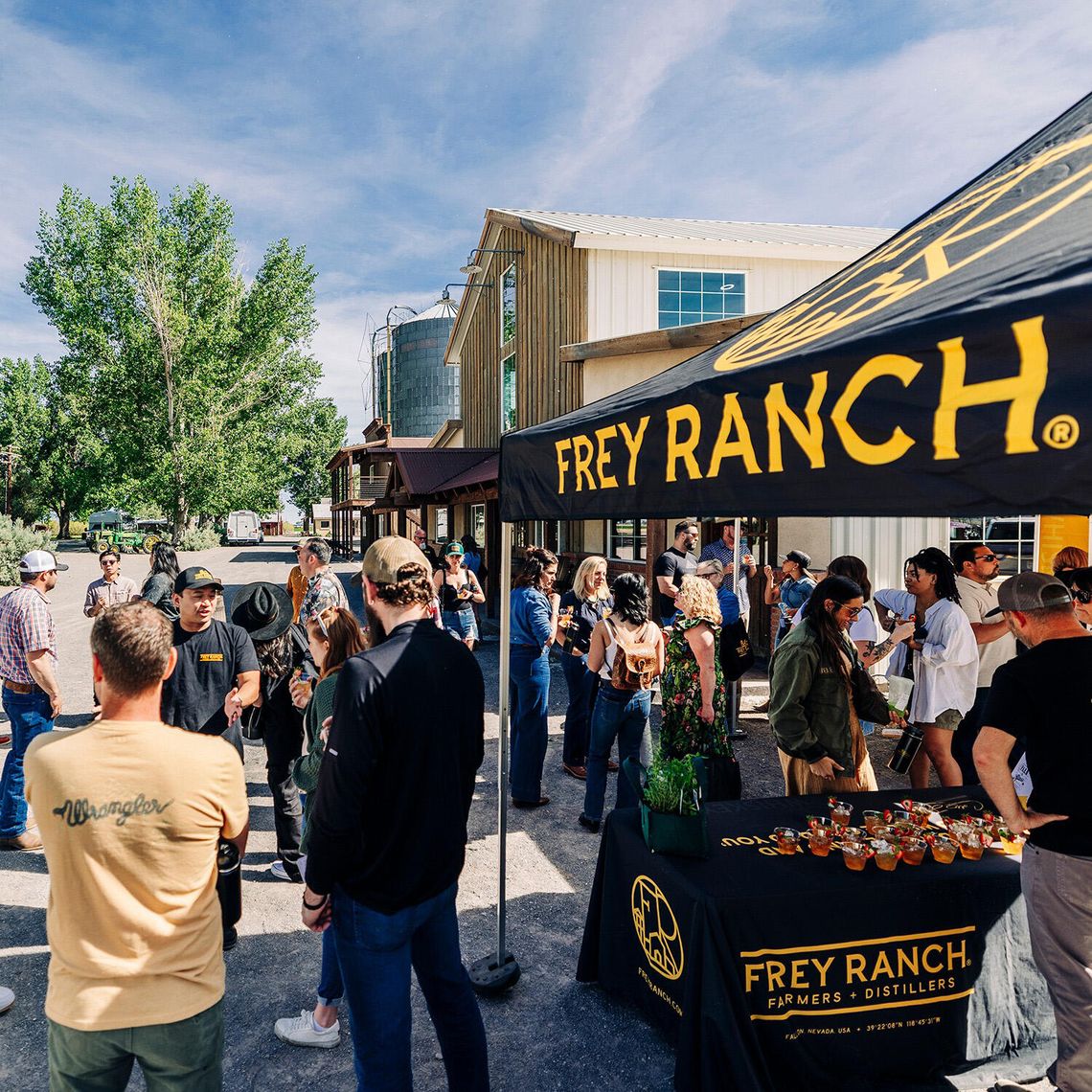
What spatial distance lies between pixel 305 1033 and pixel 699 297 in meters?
14.7

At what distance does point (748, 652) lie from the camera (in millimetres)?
5762

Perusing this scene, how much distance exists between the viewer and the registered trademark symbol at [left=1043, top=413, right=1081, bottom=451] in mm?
1565

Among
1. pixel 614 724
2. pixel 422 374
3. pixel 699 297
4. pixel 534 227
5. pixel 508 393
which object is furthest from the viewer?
pixel 422 374

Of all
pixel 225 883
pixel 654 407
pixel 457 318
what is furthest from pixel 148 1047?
pixel 457 318

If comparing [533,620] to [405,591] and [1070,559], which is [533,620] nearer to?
[405,591]

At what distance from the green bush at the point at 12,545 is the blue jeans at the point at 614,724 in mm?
22985

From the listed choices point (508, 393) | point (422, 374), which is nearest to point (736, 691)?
point (508, 393)

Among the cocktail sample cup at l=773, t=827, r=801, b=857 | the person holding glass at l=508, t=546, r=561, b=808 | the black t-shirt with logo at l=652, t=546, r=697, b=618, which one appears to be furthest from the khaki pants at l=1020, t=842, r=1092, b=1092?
the black t-shirt with logo at l=652, t=546, r=697, b=618

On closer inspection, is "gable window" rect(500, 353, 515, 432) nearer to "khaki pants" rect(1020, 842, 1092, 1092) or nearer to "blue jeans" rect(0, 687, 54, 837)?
"blue jeans" rect(0, 687, 54, 837)

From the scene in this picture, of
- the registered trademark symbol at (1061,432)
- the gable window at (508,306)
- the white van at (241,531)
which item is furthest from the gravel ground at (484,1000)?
the white van at (241,531)

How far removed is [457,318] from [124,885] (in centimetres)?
2375

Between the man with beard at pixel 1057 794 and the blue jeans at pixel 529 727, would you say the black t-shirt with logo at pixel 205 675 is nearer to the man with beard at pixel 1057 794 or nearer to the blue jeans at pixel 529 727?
the blue jeans at pixel 529 727

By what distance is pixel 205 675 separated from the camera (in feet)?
12.8

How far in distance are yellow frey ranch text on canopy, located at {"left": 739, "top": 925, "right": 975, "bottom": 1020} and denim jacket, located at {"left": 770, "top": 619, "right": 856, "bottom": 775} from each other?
40.5 inches
